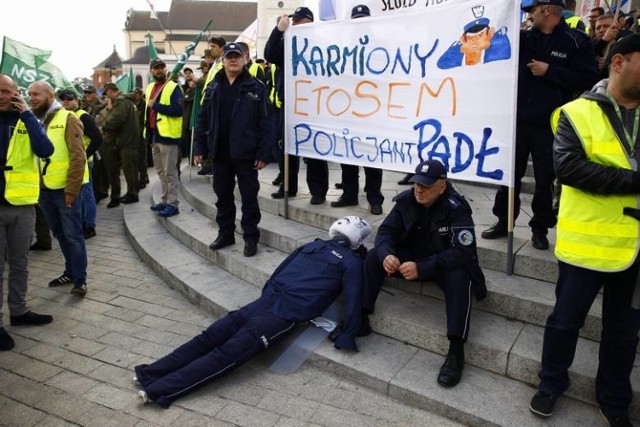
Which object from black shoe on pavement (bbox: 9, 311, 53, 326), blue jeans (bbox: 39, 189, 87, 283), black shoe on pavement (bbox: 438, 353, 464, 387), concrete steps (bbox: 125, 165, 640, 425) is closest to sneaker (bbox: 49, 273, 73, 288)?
blue jeans (bbox: 39, 189, 87, 283)

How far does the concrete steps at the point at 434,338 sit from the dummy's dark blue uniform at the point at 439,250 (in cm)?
23

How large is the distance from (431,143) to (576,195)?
1.61 metres

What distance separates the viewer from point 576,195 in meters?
2.49

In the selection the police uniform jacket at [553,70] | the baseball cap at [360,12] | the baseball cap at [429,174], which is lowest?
the baseball cap at [429,174]

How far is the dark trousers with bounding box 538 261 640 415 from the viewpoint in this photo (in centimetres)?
247

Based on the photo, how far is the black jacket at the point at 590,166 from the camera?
7.48 feet

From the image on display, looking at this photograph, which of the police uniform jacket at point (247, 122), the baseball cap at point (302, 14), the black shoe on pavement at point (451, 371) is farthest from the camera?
the baseball cap at point (302, 14)

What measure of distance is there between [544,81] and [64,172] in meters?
4.32

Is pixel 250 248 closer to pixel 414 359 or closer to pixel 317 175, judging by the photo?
pixel 317 175

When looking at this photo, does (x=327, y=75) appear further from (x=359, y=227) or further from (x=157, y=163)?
(x=157, y=163)

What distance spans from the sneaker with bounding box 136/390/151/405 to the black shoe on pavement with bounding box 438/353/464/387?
72.7 inches

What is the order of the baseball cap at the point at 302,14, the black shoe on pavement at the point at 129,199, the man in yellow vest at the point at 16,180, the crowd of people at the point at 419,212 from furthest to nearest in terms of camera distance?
the black shoe on pavement at the point at 129,199, the baseball cap at the point at 302,14, the man in yellow vest at the point at 16,180, the crowd of people at the point at 419,212

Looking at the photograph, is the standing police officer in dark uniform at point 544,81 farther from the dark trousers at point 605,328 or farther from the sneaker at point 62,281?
the sneaker at point 62,281

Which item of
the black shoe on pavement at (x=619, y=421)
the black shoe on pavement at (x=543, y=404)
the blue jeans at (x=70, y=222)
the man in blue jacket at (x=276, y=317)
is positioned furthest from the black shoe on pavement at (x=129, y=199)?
the black shoe on pavement at (x=619, y=421)
